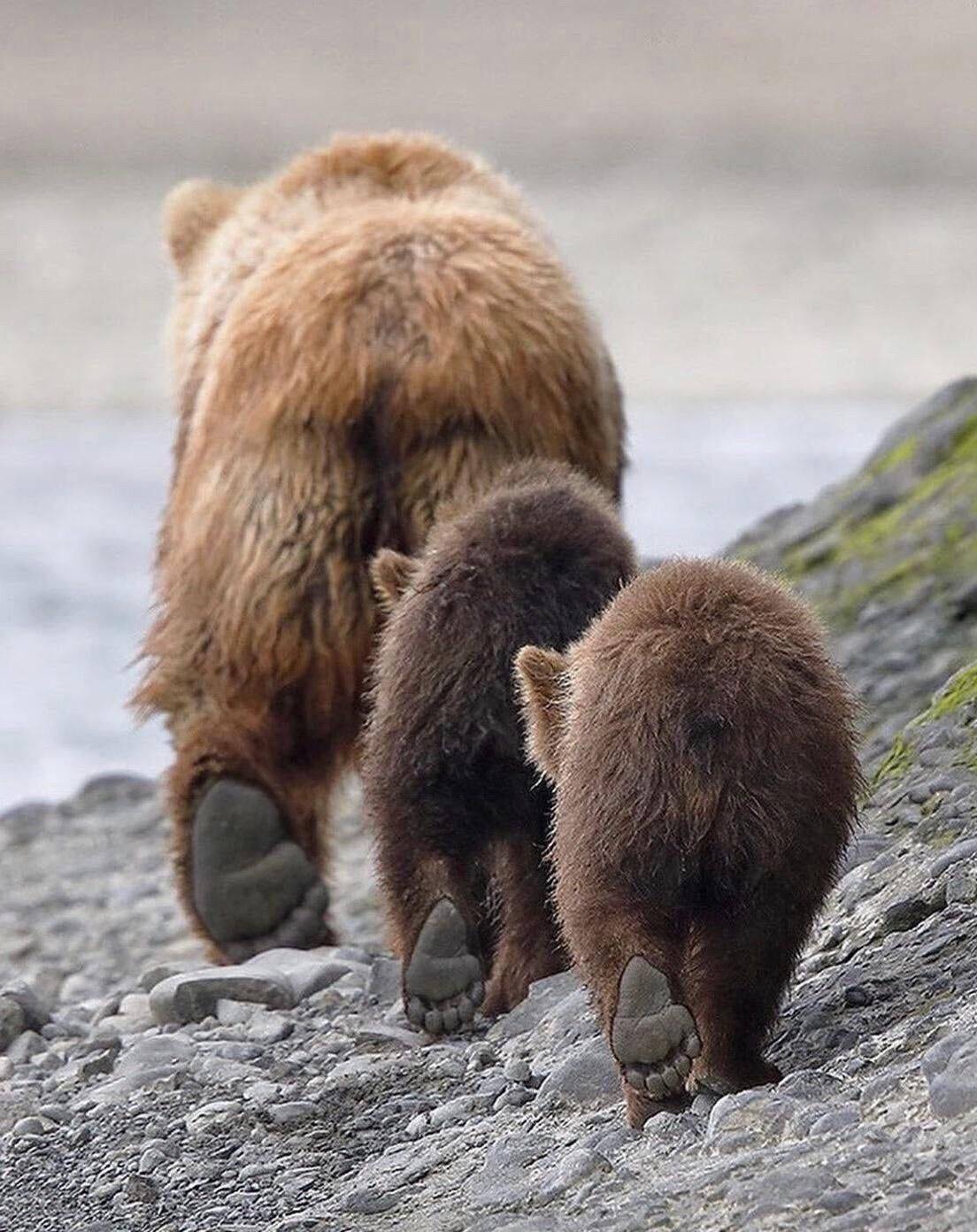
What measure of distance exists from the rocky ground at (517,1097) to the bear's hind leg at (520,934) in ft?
0.40

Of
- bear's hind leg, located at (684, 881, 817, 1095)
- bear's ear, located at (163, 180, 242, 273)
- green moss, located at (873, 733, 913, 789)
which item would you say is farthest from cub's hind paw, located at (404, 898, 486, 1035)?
bear's ear, located at (163, 180, 242, 273)

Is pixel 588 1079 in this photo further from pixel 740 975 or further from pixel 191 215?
pixel 191 215

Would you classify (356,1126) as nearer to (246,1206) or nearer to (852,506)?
(246,1206)

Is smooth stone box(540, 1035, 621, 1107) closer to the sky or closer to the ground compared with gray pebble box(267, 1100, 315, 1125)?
closer to the ground

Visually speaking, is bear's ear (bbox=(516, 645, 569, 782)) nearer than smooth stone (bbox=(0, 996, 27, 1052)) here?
Yes

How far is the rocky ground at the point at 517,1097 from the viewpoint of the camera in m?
3.63

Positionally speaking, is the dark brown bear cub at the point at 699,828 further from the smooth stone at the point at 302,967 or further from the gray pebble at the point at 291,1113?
the smooth stone at the point at 302,967

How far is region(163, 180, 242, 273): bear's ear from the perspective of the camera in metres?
7.80

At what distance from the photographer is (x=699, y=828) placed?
3.96 meters

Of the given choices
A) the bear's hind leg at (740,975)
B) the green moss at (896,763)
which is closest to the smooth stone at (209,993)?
the green moss at (896,763)

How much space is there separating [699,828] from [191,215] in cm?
429

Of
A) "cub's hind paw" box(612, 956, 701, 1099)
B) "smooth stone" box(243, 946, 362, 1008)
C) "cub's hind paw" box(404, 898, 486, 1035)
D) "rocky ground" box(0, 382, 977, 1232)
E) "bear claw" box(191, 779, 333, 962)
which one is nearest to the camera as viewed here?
"rocky ground" box(0, 382, 977, 1232)

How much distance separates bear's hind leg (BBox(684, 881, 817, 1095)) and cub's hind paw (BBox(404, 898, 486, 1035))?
851 millimetres

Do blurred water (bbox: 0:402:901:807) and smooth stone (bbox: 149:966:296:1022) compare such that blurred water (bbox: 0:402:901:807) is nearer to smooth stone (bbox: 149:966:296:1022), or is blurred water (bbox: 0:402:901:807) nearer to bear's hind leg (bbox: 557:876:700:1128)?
smooth stone (bbox: 149:966:296:1022)
